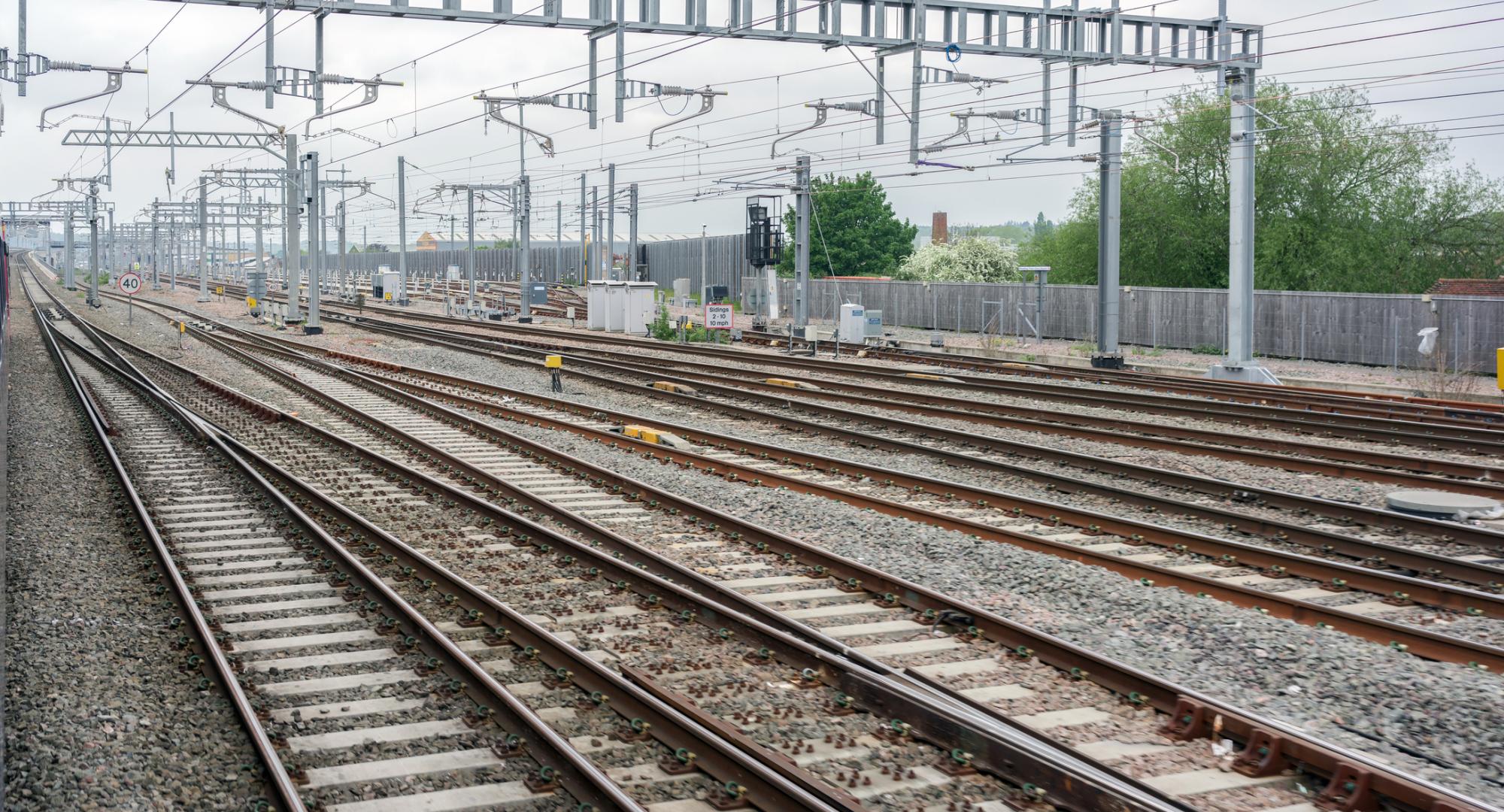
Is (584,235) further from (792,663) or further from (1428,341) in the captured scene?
(792,663)

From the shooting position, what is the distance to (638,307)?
4528cm

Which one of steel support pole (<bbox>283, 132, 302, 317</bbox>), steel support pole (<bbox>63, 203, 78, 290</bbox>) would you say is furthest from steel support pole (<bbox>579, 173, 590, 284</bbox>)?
steel support pole (<bbox>63, 203, 78, 290</bbox>)

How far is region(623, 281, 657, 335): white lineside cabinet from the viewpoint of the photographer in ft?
148

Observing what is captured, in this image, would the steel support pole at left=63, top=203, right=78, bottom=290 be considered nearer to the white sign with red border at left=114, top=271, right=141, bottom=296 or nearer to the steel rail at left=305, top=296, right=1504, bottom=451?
the white sign with red border at left=114, top=271, right=141, bottom=296

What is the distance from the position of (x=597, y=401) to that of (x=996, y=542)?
12.9 metres

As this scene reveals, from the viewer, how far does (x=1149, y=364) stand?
3325cm

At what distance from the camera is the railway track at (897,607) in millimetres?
7453

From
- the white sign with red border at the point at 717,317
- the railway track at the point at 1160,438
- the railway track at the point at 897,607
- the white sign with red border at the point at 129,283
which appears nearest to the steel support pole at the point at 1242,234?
the railway track at the point at 1160,438

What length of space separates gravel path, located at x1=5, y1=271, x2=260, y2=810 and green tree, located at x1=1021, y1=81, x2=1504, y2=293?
1588 inches

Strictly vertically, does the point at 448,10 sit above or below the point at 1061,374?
above

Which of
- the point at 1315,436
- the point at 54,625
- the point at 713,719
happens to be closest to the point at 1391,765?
the point at 713,719

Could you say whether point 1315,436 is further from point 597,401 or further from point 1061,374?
point 597,401

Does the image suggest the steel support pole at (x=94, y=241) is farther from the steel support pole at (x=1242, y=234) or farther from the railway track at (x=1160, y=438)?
the steel support pole at (x=1242, y=234)

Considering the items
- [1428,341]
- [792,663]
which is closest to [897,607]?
[792,663]
